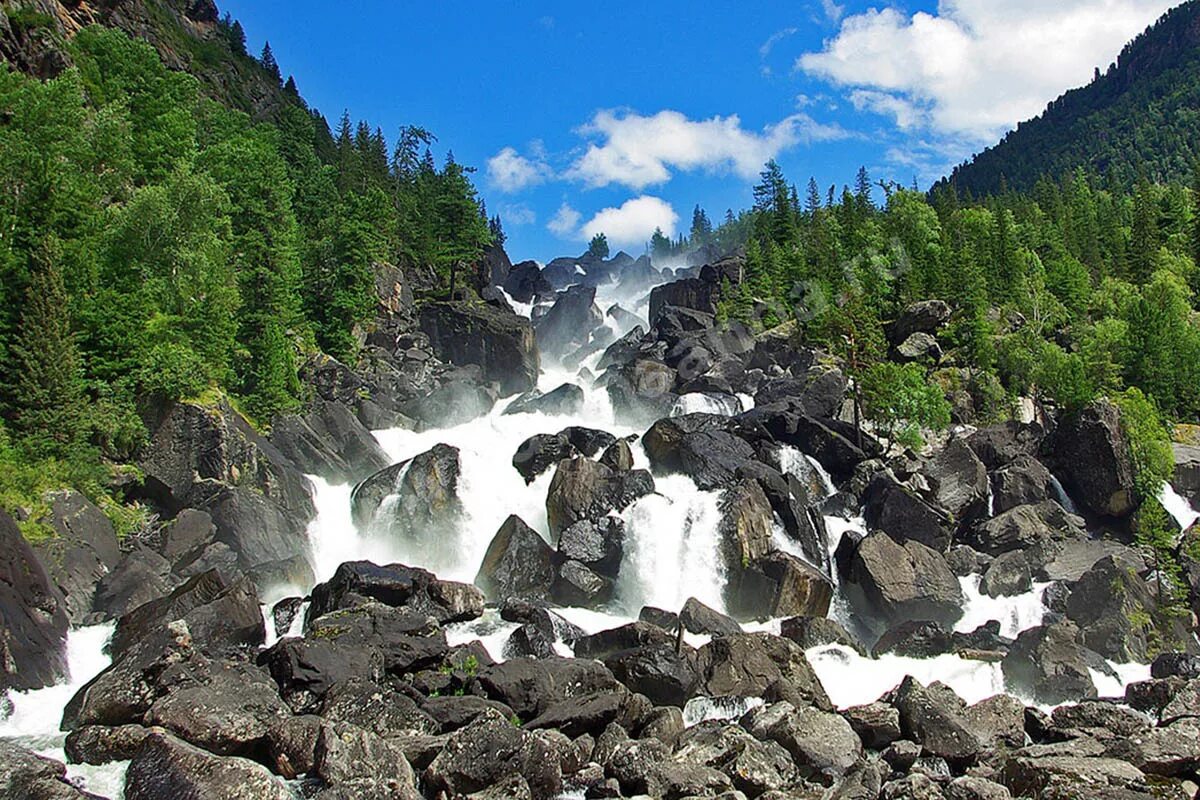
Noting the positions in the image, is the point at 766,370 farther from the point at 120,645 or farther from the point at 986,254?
the point at 120,645

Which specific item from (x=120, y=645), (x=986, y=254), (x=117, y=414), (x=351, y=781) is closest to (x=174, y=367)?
(x=117, y=414)

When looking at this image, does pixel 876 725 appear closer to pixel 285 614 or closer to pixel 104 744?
pixel 104 744

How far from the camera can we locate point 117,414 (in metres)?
34.6

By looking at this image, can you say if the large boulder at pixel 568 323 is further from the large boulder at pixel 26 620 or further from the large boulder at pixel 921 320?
the large boulder at pixel 26 620

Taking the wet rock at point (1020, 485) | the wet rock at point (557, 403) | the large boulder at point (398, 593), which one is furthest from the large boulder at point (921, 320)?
the large boulder at point (398, 593)

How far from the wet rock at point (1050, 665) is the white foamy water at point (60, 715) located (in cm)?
2777

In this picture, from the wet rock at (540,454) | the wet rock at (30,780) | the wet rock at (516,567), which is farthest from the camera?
the wet rock at (540,454)

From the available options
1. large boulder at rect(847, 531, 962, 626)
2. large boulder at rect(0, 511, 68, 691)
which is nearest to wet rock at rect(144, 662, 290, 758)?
large boulder at rect(0, 511, 68, 691)

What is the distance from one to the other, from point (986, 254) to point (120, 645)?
8362 cm

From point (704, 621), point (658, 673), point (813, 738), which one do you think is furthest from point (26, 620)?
point (704, 621)

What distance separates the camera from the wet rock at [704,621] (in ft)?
101

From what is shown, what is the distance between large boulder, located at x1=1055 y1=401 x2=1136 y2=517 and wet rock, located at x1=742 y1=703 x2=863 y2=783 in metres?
34.2

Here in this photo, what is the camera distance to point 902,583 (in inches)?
1425

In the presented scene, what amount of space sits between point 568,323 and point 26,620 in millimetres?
71440
